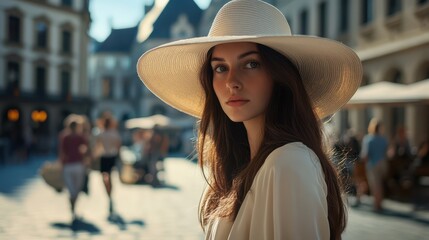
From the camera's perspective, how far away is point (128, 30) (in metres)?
76.0

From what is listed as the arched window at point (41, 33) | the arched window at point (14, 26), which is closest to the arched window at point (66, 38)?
the arched window at point (41, 33)

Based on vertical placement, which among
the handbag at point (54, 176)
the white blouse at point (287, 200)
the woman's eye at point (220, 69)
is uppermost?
the woman's eye at point (220, 69)

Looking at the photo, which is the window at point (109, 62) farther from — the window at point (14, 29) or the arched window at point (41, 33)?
the window at point (14, 29)

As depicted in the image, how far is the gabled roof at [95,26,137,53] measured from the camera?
72.6 m

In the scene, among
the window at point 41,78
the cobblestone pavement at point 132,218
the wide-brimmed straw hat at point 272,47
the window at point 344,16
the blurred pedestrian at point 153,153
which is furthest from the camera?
the window at point 41,78

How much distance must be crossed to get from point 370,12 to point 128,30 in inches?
2326

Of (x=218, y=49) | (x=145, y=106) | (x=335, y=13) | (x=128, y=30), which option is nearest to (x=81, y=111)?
(x=145, y=106)

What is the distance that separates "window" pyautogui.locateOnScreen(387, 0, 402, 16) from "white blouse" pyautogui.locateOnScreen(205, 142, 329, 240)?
17.3 meters

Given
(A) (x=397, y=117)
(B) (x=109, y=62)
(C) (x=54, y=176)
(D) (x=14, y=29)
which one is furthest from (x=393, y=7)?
(B) (x=109, y=62)

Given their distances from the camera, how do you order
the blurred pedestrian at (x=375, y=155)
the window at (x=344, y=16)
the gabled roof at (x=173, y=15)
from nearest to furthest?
1. the blurred pedestrian at (x=375, y=155)
2. the window at (x=344, y=16)
3. the gabled roof at (x=173, y=15)

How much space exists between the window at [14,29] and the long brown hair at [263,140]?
131ft

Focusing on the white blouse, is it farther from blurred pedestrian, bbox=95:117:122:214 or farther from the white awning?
the white awning

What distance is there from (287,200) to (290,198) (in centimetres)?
1

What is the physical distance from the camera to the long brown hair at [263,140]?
1.84 meters
